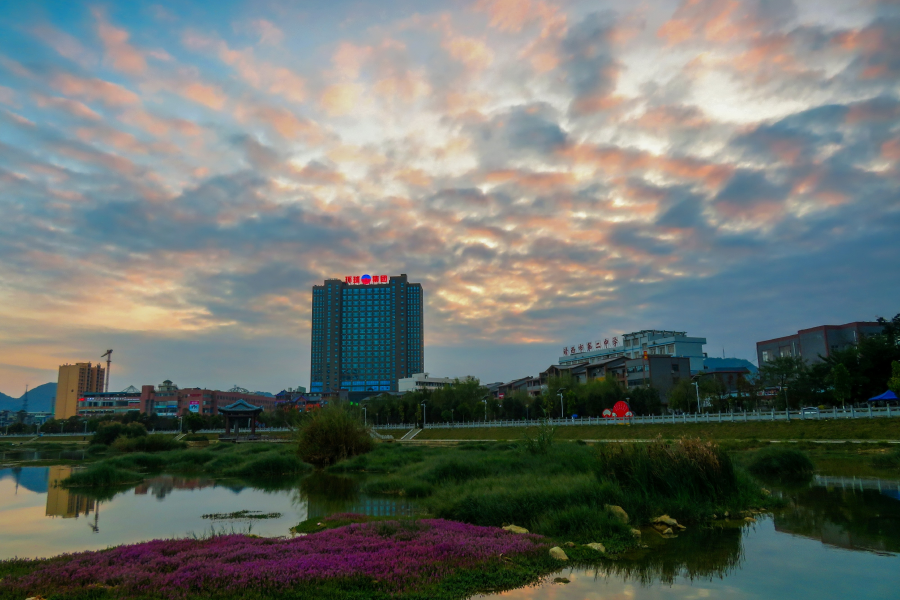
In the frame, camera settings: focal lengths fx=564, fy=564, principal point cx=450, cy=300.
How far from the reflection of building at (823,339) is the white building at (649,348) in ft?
53.4

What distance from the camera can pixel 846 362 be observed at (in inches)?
2085

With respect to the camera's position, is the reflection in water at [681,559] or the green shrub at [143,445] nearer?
the reflection in water at [681,559]

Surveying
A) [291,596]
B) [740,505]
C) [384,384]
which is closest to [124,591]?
[291,596]

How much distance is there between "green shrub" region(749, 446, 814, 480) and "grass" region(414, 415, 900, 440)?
3573 mm

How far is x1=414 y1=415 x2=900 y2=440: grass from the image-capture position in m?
35.8

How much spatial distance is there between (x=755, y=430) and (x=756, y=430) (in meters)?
0.08

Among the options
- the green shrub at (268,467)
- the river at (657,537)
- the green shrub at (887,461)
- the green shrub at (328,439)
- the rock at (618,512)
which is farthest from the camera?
the green shrub at (328,439)

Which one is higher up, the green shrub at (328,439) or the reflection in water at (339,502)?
the green shrub at (328,439)

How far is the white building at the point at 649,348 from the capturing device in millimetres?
107562

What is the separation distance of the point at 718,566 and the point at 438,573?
512 centimetres

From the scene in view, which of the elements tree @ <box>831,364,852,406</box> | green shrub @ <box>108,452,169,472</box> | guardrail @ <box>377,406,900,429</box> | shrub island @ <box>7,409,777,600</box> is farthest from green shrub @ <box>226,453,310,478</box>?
tree @ <box>831,364,852,406</box>

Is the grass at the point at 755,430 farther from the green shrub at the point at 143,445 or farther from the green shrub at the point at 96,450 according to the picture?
the green shrub at the point at 96,450

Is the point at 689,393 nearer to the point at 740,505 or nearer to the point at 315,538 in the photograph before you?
the point at 740,505

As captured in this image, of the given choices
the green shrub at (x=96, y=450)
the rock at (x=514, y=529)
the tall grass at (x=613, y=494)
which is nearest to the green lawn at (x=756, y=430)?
the tall grass at (x=613, y=494)
